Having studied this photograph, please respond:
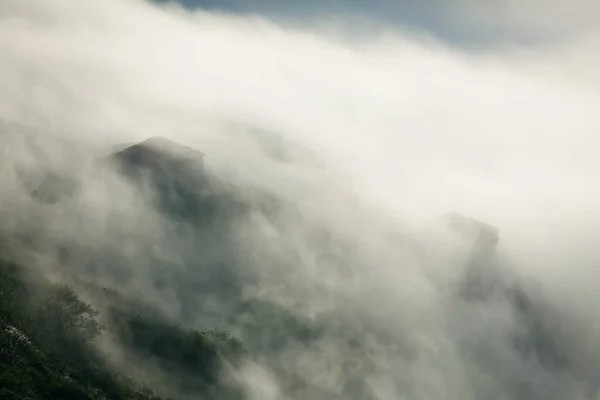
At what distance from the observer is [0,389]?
198 metres
